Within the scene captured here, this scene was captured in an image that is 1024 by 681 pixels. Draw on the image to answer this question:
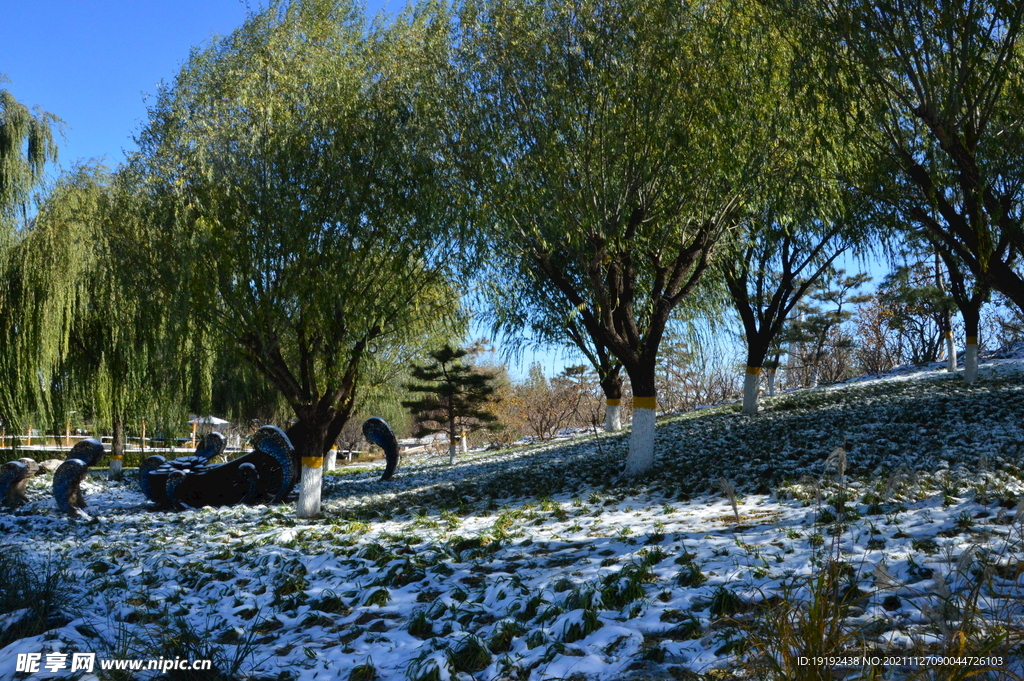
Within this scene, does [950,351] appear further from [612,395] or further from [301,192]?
[301,192]

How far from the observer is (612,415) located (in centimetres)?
2002

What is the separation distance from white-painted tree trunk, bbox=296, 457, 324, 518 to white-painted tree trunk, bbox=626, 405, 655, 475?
4575mm

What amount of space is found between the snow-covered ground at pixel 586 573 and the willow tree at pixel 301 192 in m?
2.78

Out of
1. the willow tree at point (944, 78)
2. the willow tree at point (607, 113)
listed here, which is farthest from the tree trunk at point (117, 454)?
the willow tree at point (944, 78)

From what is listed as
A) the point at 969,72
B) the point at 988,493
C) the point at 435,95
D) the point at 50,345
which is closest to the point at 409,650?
the point at 988,493

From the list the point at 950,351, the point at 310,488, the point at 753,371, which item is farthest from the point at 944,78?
Result: the point at 950,351

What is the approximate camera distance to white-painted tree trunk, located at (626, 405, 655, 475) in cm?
1048

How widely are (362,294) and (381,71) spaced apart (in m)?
3.35

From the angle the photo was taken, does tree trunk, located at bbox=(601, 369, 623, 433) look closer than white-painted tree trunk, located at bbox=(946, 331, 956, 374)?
Yes

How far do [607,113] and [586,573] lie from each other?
675cm

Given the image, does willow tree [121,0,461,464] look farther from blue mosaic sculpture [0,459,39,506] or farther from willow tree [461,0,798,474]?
blue mosaic sculpture [0,459,39,506]

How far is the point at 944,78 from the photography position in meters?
5.93

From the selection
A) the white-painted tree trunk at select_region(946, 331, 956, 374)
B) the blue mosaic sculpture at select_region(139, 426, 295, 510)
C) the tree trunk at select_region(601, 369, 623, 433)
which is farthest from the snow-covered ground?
the white-painted tree trunk at select_region(946, 331, 956, 374)

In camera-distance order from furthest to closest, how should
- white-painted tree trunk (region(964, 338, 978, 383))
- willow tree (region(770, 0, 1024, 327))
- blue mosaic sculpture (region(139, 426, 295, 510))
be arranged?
white-painted tree trunk (region(964, 338, 978, 383)) < blue mosaic sculpture (region(139, 426, 295, 510)) < willow tree (region(770, 0, 1024, 327))
